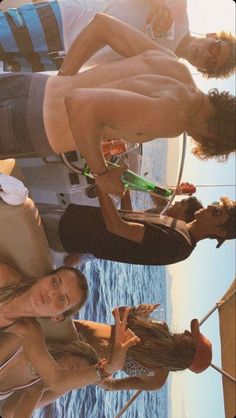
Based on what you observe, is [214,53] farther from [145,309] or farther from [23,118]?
[145,309]

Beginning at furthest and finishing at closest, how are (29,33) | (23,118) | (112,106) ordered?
(29,33)
(23,118)
(112,106)

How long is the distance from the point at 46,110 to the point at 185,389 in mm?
764

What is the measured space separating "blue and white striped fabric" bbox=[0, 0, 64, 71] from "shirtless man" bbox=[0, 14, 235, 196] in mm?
212

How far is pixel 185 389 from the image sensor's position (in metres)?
1.45

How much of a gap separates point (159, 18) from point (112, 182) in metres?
0.45

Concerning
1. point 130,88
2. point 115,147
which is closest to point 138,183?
point 115,147

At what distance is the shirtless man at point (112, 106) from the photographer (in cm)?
123

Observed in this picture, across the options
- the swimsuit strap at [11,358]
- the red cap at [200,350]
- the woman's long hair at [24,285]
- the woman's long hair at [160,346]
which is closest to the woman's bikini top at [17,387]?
the swimsuit strap at [11,358]

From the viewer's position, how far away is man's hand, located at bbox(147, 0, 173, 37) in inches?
55.1

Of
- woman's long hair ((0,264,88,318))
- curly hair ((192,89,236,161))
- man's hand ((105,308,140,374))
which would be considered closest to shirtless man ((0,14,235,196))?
curly hair ((192,89,236,161))

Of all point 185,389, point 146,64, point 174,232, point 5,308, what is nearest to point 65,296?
point 5,308

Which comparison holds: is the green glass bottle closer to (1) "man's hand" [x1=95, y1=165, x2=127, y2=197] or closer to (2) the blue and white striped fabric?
(1) "man's hand" [x1=95, y1=165, x2=127, y2=197]

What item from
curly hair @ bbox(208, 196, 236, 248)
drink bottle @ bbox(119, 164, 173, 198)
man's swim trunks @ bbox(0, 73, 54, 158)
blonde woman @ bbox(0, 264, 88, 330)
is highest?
man's swim trunks @ bbox(0, 73, 54, 158)

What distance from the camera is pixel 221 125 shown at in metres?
1.25
